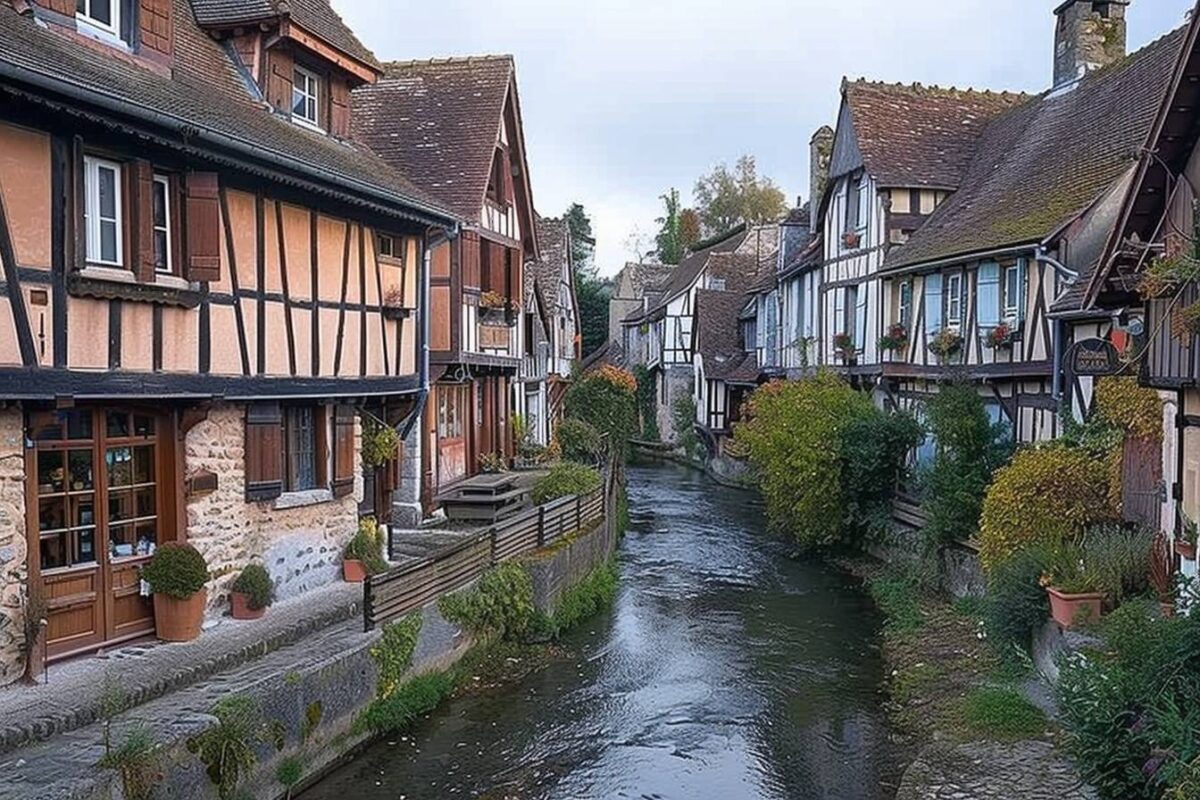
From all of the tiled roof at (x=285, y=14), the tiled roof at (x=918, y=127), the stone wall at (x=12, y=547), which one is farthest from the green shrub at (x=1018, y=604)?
the tiled roof at (x=918, y=127)

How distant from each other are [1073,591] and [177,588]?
912 centimetres

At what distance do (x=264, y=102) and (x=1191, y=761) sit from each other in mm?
11700

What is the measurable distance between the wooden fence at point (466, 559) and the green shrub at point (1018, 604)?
21.2 feet

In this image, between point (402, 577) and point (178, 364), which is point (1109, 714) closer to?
point (402, 577)

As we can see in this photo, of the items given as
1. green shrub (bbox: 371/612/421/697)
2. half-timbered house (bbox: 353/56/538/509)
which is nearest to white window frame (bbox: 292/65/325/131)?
half-timbered house (bbox: 353/56/538/509)

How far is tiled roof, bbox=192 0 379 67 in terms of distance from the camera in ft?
41.7

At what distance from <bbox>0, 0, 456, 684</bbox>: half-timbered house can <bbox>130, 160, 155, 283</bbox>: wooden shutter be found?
2 centimetres

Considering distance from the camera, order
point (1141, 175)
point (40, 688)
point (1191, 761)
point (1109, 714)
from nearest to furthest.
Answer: point (1191, 761) → point (1109, 714) → point (40, 688) → point (1141, 175)

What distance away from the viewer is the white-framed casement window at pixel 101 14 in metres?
9.94

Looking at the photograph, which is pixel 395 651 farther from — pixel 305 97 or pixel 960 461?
pixel 960 461

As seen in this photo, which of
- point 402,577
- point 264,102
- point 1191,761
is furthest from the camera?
point 264,102

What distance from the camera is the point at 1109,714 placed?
24.8ft

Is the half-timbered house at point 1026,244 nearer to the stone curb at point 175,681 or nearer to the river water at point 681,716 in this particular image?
the river water at point 681,716

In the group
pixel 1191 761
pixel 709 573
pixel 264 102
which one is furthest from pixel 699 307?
pixel 1191 761
